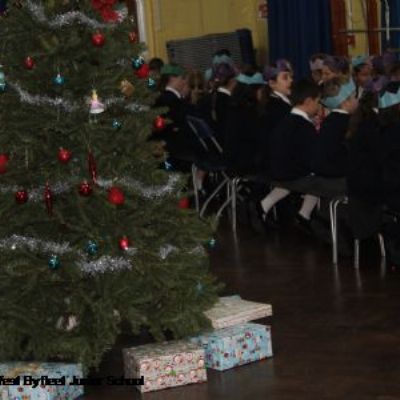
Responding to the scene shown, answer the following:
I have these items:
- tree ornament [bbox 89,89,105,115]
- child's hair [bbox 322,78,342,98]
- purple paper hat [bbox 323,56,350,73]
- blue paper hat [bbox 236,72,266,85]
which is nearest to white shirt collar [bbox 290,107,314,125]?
child's hair [bbox 322,78,342,98]

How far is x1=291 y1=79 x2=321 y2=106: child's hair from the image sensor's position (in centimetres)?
865

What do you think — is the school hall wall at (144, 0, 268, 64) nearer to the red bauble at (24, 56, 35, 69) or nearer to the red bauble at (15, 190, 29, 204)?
the red bauble at (24, 56, 35, 69)

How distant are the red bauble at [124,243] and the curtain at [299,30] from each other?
745 centimetres

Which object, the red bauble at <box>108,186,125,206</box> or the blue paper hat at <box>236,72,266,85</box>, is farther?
the blue paper hat at <box>236,72,266,85</box>

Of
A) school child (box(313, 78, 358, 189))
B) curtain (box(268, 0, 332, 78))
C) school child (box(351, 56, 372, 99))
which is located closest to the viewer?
school child (box(313, 78, 358, 189))

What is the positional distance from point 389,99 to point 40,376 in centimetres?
317

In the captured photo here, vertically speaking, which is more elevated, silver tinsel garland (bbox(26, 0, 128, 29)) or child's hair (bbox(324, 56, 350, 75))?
silver tinsel garland (bbox(26, 0, 128, 29))

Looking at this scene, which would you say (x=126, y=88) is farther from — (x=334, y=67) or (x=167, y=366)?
(x=334, y=67)

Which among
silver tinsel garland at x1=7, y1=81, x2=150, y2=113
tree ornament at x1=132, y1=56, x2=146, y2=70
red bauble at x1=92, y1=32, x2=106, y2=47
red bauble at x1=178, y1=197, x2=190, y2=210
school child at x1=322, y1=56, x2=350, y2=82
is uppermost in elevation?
red bauble at x1=92, y1=32, x2=106, y2=47

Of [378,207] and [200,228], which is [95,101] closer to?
[200,228]

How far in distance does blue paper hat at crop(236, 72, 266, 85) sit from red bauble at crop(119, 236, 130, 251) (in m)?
4.99

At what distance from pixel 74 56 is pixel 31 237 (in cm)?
85

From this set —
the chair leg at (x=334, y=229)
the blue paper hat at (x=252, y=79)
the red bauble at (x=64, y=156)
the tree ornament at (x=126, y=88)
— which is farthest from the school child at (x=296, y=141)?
the red bauble at (x=64, y=156)

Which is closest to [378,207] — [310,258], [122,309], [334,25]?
[310,258]
